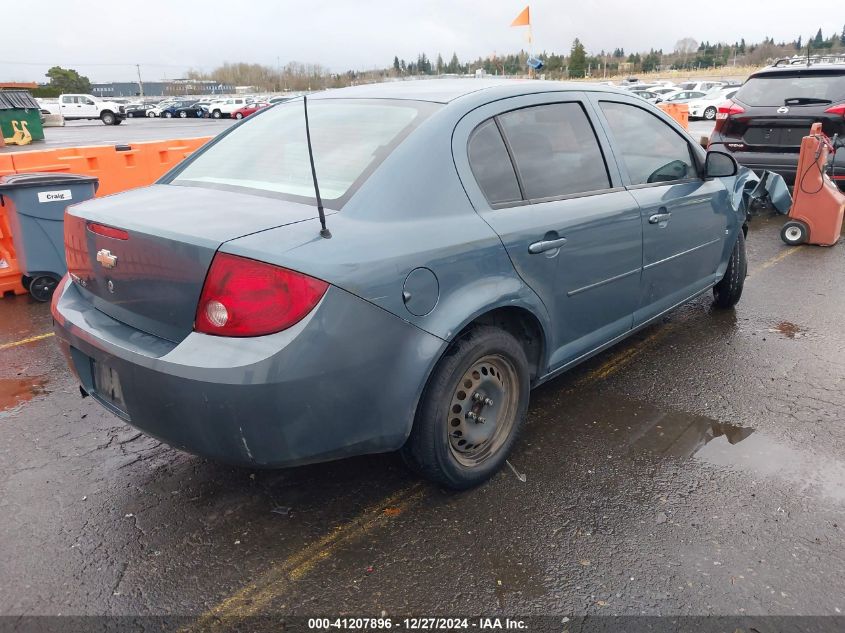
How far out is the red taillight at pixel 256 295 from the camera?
7.13 ft

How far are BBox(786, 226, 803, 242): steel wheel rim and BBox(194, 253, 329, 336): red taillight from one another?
672cm

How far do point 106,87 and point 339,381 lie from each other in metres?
136

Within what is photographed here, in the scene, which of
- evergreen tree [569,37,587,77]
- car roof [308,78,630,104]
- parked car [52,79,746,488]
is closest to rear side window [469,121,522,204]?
parked car [52,79,746,488]

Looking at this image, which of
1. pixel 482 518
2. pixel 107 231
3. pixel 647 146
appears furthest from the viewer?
pixel 647 146

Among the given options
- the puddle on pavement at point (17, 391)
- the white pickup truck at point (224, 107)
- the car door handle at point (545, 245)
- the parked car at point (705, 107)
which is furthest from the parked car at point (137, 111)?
the car door handle at point (545, 245)

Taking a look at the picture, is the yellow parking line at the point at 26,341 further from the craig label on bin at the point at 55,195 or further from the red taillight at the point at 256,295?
the red taillight at the point at 256,295

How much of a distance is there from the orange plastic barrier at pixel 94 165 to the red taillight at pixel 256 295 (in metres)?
4.78

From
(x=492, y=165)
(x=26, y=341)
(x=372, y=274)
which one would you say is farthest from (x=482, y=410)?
(x=26, y=341)

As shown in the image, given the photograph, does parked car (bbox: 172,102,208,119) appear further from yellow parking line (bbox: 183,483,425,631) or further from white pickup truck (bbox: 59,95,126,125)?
yellow parking line (bbox: 183,483,425,631)

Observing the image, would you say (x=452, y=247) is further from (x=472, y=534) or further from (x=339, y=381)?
(x=472, y=534)

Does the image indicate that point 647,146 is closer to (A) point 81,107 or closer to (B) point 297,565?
(B) point 297,565

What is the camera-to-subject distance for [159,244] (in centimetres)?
239

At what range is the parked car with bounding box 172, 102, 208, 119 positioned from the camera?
167ft

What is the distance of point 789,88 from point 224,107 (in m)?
47.8
